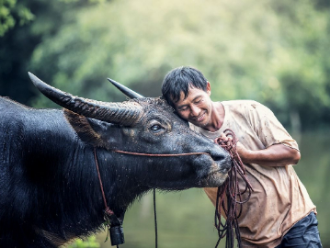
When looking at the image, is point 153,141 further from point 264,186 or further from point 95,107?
point 264,186

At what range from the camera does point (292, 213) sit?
3.92m

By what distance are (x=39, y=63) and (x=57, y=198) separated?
38.7 feet

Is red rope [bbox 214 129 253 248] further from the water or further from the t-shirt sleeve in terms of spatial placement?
the water

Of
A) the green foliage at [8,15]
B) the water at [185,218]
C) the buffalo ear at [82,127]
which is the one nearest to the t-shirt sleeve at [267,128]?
the buffalo ear at [82,127]

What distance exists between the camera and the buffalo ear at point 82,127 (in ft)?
12.7

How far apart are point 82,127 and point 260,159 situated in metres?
1.32

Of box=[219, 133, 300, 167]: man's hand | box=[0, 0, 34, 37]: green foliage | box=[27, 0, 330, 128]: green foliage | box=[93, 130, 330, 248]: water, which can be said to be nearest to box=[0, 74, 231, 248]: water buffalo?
box=[219, 133, 300, 167]: man's hand

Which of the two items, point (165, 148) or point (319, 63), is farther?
point (319, 63)

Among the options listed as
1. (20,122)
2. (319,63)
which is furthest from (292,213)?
(319,63)

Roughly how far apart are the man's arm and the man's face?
1.15 ft

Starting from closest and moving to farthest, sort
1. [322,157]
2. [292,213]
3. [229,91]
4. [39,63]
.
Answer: [292,213] < [39,63] < [229,91] < [322,157]

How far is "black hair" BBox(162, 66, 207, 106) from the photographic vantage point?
4.00 meters

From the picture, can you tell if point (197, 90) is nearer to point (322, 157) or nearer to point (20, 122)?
point (20, 122)

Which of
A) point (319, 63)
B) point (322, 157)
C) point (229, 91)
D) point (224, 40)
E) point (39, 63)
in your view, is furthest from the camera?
point (319, 63)
